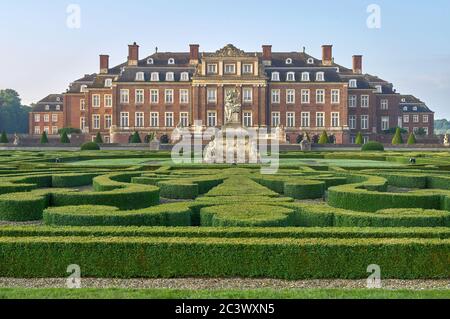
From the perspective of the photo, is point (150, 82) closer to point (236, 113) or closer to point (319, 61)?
point (319, 61)

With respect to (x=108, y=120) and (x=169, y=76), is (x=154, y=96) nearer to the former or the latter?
(x=169, y=76)

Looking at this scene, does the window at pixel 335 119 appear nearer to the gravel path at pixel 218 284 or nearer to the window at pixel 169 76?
the window at pixel 169 76

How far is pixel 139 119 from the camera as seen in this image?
60.0 meters

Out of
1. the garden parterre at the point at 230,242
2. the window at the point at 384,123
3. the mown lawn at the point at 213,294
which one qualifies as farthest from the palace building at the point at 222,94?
the mown lawn at the point at 213,294

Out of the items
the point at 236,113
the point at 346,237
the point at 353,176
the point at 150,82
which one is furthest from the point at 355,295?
the point at 150,82

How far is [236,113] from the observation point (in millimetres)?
26750

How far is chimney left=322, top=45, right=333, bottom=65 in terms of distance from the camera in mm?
60531

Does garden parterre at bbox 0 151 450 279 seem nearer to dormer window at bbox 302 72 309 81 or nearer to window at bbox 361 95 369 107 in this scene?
dormer window at bbox 302 72 309 81

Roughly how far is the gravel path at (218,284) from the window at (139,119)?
53762 mm

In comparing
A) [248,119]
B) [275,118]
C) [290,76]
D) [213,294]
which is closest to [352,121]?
[290,76]

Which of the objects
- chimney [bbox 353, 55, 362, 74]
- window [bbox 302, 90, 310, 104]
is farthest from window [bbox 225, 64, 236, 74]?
chimney [bbox 353, 55, 362, 74]

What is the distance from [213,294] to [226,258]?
1142mm
